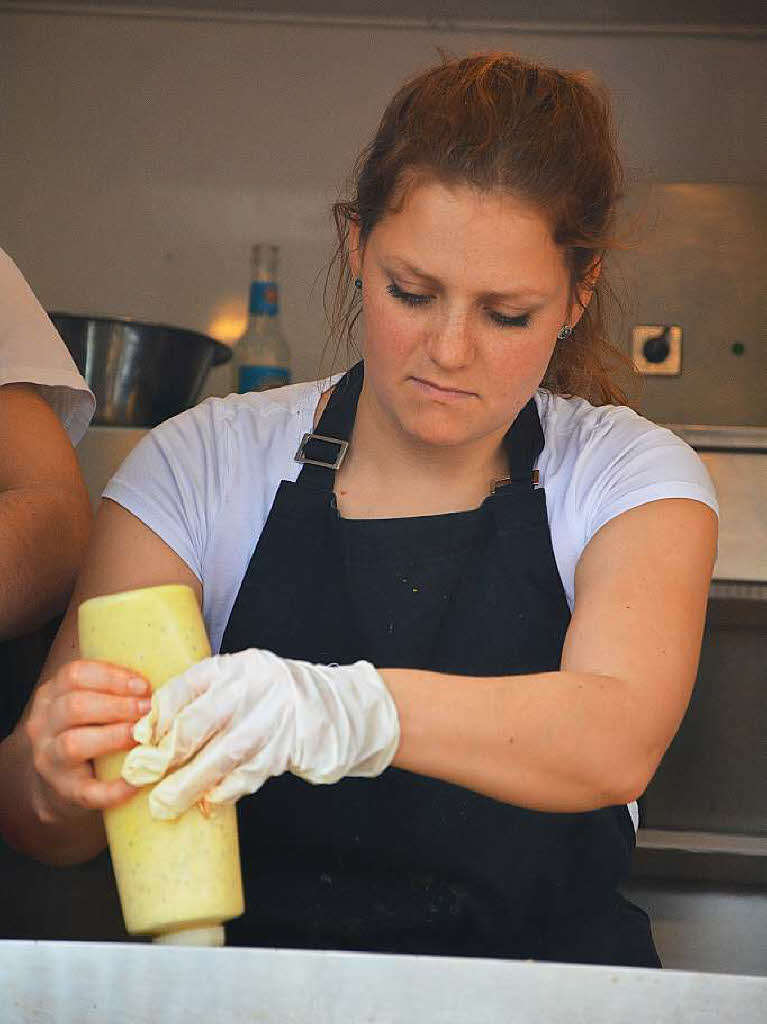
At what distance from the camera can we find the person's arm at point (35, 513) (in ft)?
4.17

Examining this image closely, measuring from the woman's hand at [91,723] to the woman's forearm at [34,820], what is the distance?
159mm

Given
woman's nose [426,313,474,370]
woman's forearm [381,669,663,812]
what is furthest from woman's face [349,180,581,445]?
woman's forearm [381,669,663,812]

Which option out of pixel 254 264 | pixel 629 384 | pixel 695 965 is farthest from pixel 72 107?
pixel 695 965

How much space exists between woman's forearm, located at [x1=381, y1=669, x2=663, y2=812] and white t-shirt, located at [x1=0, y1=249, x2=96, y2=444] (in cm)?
72

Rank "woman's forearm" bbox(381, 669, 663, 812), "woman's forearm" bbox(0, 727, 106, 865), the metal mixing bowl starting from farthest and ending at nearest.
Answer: the metal mixing bowl
"woman's forearm" bbox(0, 727, 106, 865)
"woman's forearm" bbox(381, 669, 663, 812)

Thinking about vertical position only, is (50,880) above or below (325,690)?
below

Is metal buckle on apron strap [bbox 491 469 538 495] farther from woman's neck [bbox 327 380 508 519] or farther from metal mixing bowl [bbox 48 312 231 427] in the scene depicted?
metal mixing bowl [bbox 48 312 231 427]

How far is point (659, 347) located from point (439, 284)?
69.6 inches

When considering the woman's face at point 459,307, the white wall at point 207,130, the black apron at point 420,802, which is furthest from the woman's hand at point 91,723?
the white wall at point 207,130

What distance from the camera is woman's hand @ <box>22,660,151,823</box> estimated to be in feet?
2.80

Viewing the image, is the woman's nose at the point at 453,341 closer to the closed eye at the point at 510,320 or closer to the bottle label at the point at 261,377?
the closed eye at the point at 510,320

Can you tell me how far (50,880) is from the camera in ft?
4.96

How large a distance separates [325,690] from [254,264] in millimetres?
2067

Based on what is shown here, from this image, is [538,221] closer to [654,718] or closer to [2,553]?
[654,718]
